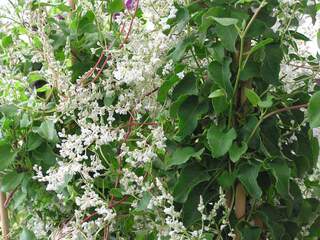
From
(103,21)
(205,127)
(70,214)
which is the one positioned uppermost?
(103,21)

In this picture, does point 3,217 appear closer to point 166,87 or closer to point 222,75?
point 166,87

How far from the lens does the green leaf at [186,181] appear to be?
911 mm

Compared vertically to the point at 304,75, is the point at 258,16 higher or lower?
higher

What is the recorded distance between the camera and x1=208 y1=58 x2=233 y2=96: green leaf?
2.82 ft

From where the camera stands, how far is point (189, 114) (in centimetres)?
93

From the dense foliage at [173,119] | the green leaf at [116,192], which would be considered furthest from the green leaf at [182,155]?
the green leaf at [116,192]

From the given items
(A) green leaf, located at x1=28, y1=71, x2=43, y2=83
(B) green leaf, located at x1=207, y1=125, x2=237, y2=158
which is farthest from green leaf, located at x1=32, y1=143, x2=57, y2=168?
(B) green leaf, located at x1=207, y1=125, x2=237, y2=158

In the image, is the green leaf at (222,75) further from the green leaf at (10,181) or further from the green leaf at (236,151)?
the green leaf at (10,181)

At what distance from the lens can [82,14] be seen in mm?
1147

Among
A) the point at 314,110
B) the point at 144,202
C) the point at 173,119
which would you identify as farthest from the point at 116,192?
the point at 314,110

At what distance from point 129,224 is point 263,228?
269 millimetres

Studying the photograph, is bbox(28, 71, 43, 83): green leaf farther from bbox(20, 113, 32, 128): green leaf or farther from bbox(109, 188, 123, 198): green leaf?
bbox(109, 188, 123, 198): green leaf

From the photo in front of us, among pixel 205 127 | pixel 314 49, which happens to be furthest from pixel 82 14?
pixel 314 49

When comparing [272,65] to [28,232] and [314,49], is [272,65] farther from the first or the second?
[28,232]
